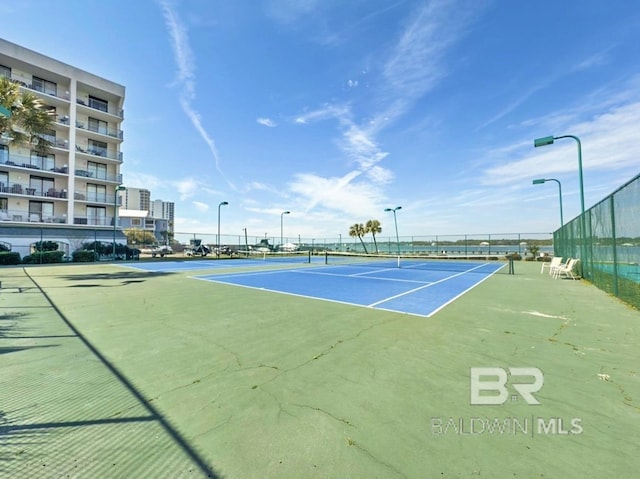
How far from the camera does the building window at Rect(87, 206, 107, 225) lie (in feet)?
108

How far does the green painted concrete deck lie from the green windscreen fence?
6.69 ft

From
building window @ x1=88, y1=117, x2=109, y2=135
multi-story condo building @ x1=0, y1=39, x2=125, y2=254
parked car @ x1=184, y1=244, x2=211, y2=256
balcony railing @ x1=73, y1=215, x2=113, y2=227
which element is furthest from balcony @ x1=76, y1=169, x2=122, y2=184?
parked car @ x1=184, y1=244, x2=211, y2=256

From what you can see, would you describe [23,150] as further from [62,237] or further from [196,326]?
[196,326]

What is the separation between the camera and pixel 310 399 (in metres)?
2.85

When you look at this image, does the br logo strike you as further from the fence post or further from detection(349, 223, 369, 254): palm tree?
detection(349, 223, 369, 254): palm tree

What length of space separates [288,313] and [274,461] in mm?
4483

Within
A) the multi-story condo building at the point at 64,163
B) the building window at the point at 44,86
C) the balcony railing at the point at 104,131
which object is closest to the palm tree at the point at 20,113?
the multi-story condo building at the point at 64,163

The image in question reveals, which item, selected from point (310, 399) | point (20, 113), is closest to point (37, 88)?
point (20, 113)

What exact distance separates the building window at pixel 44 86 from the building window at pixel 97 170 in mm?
7937

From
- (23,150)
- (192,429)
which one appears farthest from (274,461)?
(23,150)

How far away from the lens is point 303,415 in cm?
257

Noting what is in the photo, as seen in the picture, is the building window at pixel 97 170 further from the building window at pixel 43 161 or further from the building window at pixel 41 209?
the building window at pixel 41 209

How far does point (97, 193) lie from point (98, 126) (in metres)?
8.62

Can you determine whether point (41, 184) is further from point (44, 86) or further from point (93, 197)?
point (44, 86)
